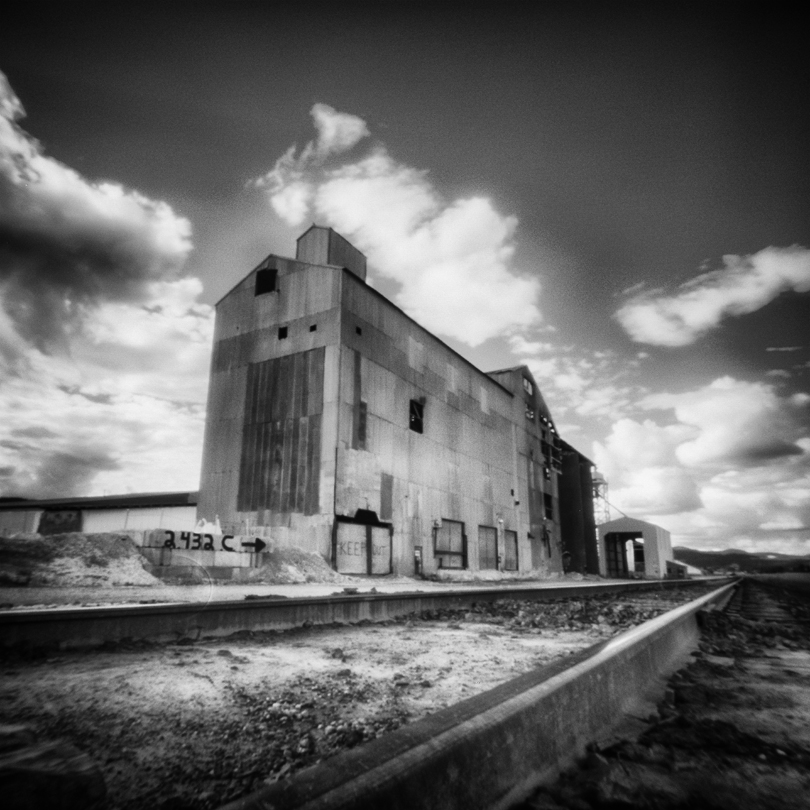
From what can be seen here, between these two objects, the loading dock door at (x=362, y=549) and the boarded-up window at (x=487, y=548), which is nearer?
the loading dock door at (x=362, y=549)

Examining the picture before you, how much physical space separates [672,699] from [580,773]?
1487 mm

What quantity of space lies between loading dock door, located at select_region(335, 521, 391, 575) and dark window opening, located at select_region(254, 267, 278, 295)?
36.2 ft

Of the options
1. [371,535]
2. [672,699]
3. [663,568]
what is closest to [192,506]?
[371,535]

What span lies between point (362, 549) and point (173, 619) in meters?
14.8

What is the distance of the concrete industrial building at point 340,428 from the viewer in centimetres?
1858

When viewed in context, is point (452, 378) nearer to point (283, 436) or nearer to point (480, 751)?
point (283, 436)

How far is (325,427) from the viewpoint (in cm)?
1862

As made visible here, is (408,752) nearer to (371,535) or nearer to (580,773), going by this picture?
(580,773)

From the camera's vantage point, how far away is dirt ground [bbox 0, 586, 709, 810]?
170 centimetres

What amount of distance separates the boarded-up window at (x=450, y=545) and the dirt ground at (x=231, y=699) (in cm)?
1869

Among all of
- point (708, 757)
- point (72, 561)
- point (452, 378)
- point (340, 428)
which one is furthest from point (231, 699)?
point (452, 378)

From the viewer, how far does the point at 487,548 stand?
27.2 m

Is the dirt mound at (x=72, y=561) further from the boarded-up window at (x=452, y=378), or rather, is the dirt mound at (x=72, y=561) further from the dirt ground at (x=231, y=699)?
the boarded-up window at (x=452, y=378)

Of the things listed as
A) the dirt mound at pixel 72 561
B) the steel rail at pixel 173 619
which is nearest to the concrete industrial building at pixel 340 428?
the dirt mound at pixel 72 561
